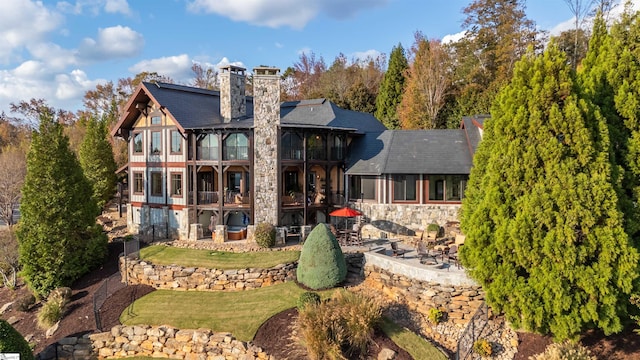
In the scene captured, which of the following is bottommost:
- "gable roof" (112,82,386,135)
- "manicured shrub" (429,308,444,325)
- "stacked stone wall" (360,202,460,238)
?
"manicured shrub" (429,308,444,325)

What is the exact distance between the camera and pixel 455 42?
35.8 meters

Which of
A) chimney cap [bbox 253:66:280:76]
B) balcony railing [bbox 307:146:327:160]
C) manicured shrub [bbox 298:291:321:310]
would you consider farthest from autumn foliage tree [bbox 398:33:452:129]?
manicured shrub [bbox 298:291:321:310]

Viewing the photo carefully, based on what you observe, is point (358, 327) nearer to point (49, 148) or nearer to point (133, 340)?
point (133, 340)

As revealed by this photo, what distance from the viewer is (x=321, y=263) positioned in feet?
49.9

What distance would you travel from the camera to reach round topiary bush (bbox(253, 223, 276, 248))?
19312 mm

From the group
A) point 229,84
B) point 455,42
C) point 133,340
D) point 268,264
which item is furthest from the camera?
point 455,42

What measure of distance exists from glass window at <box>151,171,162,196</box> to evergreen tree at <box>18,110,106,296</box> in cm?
438

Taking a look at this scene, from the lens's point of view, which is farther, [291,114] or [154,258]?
[291,114]

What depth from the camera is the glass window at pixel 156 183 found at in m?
23.8

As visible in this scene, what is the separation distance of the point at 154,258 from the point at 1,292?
10.2 m

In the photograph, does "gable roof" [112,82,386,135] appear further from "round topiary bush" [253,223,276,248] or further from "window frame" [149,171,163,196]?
"round topiary bush" [253,223,276,248]

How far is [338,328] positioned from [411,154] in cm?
1378

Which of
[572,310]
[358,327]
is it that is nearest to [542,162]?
[572,310]

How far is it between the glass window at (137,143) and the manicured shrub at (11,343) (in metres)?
14.4
